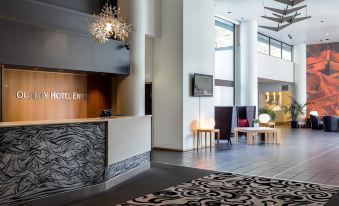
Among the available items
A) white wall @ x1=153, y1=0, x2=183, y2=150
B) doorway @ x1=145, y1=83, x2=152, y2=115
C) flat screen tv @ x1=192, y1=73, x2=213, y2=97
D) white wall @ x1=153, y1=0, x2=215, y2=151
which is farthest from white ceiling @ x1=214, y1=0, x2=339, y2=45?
doorway @ x1=145, y1=83, x2=152, y2=115

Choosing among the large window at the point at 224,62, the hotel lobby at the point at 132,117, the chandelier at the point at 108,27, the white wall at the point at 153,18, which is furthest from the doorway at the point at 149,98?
the large window at the point at 224,62

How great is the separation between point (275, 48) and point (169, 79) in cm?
1137

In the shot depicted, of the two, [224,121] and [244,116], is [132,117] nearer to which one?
[224,121]

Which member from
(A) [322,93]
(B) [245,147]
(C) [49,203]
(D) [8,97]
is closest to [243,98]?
(B) [245,147]

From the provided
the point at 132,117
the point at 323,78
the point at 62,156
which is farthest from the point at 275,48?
the point at 62,156

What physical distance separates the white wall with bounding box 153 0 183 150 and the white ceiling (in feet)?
9.24

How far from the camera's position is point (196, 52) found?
10.9m

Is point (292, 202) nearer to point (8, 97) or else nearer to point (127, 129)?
point (127, 129)

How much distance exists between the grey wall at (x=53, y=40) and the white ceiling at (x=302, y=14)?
5.88 m

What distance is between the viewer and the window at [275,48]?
19.4 m

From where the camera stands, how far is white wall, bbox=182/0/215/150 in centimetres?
1037

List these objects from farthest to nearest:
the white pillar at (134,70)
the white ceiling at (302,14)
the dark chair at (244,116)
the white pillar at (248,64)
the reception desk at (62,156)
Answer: the white pillar at (248,64)
the dark chair at (244,116)
the white ceiling at (302,14)
the white pillar at (134,70)
the reception desk at (62,156)

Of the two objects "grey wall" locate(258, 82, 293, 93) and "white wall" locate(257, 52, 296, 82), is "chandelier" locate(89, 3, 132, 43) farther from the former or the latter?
"grey wall" locate(258, 82, 293, 93)

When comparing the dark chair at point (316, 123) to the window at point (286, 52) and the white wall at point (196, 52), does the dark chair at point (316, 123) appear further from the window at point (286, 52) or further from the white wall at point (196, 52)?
the white wall at point (196, 52)
